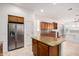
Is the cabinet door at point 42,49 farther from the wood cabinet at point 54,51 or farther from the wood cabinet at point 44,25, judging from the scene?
the wood cabinet at point 44,25

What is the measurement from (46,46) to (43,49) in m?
0.09

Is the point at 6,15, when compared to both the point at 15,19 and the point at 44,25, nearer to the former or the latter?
the point at 15,19

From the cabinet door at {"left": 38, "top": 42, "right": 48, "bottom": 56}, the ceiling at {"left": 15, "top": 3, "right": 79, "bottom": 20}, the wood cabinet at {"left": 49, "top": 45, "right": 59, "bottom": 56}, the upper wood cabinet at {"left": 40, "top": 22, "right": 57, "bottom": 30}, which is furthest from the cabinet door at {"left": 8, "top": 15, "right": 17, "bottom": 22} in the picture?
the wood cabinet at {"left": 49, "top": 45, "right": 59, "bottom": 56}

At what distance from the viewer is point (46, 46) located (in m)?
2.06

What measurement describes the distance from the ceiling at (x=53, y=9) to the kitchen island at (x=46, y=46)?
0.45 meters

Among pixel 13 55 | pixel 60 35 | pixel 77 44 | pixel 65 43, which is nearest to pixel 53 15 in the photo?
pixel 60 35

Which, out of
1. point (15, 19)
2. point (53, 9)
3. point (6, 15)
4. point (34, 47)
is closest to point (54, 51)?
point (34, 47)

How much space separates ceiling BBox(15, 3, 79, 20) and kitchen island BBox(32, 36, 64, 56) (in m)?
0.45

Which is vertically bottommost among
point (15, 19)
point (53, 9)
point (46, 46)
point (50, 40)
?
point (46, 46)

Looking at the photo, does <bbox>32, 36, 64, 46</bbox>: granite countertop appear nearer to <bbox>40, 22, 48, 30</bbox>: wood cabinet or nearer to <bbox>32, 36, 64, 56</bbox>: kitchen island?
<bbox>32, 36, 64, 56</bbox>: kitchen island

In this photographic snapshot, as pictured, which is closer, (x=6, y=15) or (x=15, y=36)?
(x=6, y=15)

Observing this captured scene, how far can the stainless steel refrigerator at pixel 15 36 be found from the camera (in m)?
2.06

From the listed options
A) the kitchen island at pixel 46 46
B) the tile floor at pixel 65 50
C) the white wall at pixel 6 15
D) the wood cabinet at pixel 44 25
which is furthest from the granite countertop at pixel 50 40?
the white wall at pixel 6 15

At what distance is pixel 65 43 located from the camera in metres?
2.06
